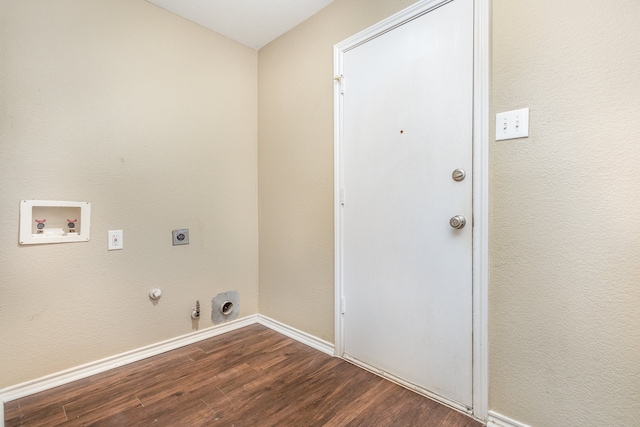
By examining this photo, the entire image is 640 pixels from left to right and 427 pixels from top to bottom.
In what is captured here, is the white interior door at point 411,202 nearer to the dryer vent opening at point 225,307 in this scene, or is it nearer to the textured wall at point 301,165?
the textured wall at point 301,165

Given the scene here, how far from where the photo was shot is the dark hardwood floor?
1.32m

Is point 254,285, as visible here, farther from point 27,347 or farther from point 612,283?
point 612,283

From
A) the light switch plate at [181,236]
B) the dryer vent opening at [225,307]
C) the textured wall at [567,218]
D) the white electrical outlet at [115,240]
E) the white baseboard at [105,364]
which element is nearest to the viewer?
the textured wall at [567,218]

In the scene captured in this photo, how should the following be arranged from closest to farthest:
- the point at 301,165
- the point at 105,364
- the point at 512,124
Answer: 1. the point at 512,124
2. the point at 105,364
3. the point at 301,165

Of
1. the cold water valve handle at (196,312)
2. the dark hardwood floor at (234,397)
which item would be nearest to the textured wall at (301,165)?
the dark hardwood floor at (234,397)

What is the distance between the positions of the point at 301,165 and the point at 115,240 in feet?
4.20

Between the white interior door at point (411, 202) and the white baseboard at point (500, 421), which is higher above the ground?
the white interior door at point (411, 202)

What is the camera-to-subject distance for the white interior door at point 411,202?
4.51 ft

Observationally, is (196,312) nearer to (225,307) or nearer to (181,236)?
(225,307)

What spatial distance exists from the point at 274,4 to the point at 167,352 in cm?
244

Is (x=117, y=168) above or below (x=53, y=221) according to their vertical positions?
above

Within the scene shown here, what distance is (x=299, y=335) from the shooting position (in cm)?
214

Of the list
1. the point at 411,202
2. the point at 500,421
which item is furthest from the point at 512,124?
the point at 500,421

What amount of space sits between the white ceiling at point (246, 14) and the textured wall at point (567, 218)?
1282 mm
